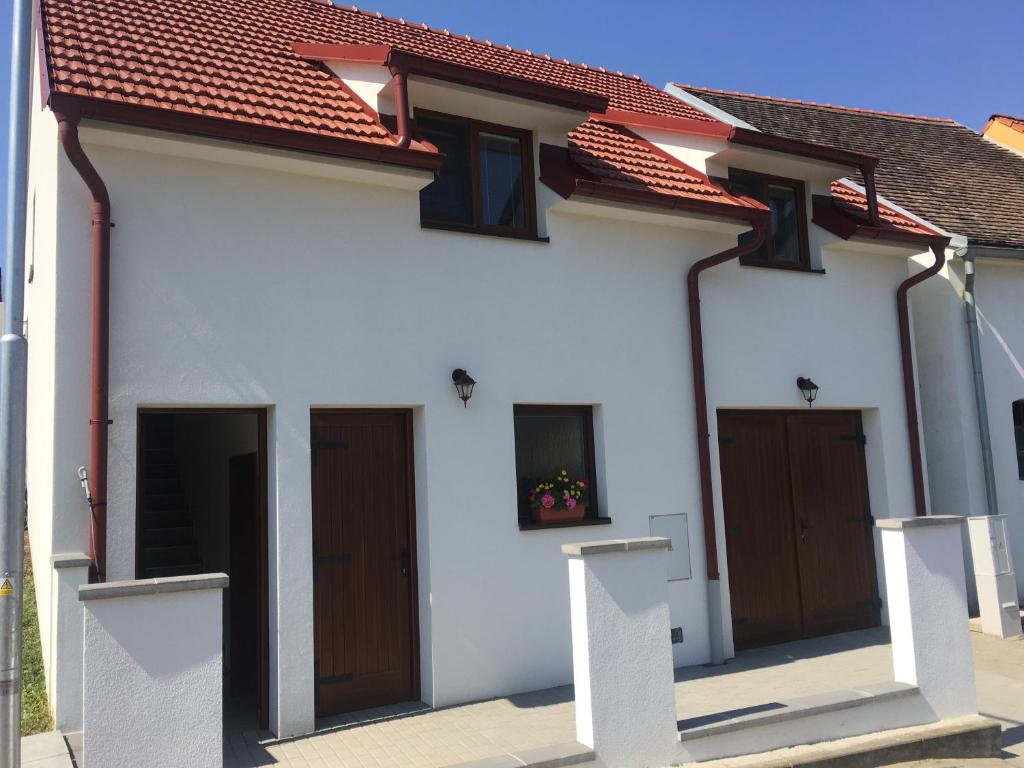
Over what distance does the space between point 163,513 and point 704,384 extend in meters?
7.24

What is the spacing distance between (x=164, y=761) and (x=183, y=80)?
5.47 meters

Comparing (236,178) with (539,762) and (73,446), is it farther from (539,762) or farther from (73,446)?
(539,762)

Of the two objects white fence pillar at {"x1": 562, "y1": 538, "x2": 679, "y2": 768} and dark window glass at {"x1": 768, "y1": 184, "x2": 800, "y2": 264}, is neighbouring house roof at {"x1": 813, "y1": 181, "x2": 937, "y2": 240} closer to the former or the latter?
dark window glass at {"x1": 768, "y1": 184, "x2": 800, "y2": 264}

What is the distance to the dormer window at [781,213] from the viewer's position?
33.2ft

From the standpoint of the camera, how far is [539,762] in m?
5.10

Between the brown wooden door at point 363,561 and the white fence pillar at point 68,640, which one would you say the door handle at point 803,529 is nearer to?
the brown wooden door at point 363,561

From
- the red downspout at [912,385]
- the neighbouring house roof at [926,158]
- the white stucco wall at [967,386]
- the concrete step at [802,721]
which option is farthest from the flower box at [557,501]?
the neighbouring house roof at [926,158]

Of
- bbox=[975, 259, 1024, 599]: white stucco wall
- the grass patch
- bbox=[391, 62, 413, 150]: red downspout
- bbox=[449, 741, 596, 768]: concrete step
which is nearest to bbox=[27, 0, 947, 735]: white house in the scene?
bbox=[391, 62, 413, 150]: red downspout

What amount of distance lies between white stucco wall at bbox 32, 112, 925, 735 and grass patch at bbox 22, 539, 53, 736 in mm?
1521

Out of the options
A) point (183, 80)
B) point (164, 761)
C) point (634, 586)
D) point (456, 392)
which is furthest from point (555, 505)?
point (183, 80)

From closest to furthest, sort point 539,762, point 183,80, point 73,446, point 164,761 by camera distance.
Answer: point 164,761 < point 539,762 < point 73,446 < point 183,80

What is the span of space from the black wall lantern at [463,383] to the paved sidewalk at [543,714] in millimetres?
2620

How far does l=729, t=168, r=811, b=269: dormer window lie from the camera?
10125 mm

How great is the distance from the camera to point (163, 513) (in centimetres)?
1141
